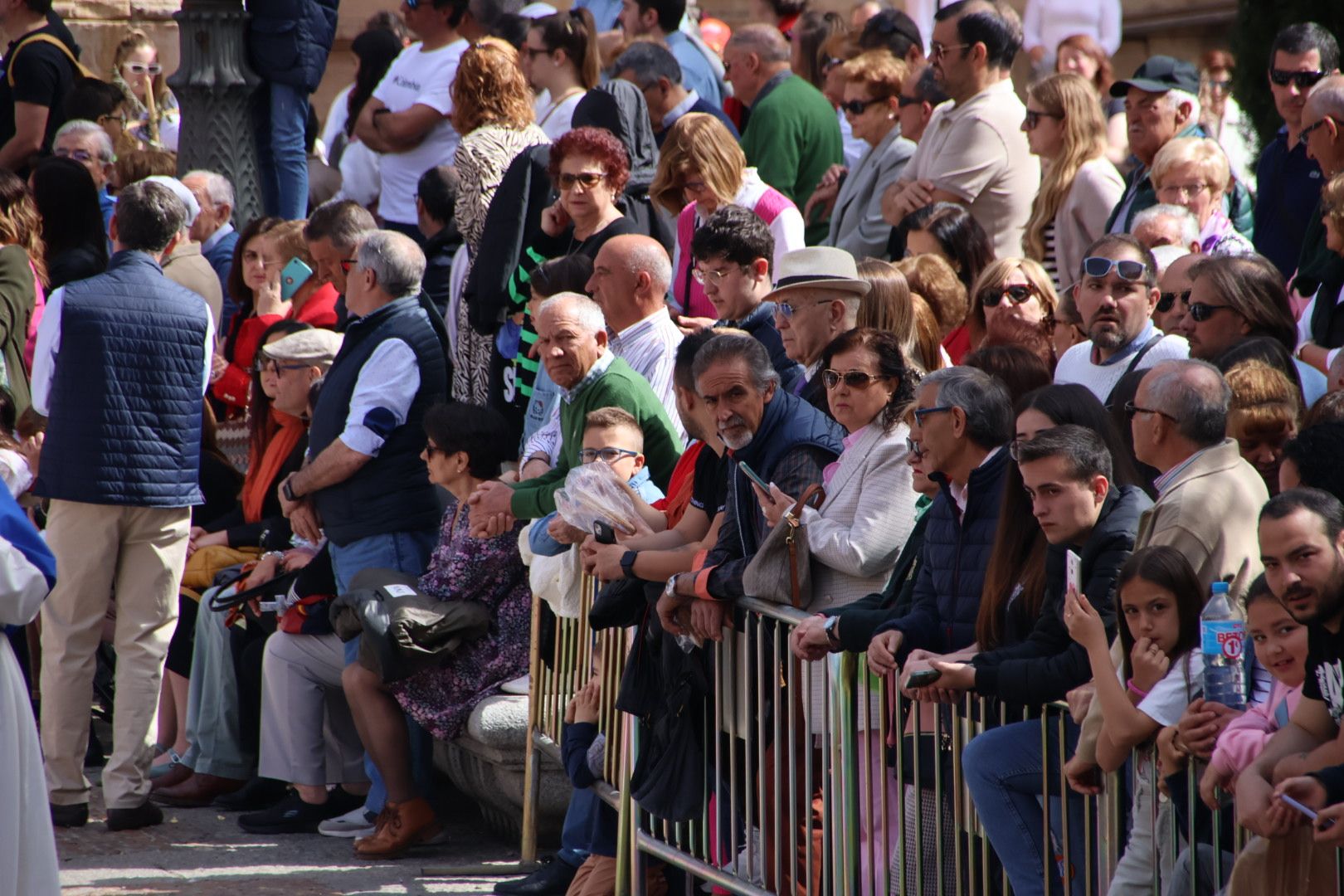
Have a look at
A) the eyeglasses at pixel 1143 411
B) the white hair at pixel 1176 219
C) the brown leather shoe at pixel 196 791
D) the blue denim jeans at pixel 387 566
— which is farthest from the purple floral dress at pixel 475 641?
the eyeglasses at pixel 1143 411

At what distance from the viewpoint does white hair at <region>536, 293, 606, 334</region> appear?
673 centimetres

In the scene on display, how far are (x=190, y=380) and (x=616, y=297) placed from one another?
188 cm

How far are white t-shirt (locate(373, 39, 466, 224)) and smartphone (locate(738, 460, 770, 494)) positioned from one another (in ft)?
17.6

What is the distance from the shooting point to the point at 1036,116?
8117mm

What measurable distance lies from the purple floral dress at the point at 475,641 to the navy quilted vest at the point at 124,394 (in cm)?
126

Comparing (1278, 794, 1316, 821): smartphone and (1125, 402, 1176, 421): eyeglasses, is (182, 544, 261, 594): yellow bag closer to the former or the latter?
(1125, 402, 1176, 421): eyeglasses

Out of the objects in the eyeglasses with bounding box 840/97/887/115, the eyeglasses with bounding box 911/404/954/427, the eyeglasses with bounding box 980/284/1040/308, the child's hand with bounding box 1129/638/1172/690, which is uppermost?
the eyeglasses with bounding box 840/97/887/115

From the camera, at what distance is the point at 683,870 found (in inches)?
244

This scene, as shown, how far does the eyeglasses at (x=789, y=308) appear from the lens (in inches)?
248

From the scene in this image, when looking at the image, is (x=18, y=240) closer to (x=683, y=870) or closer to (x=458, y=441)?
(x=458, y=441)

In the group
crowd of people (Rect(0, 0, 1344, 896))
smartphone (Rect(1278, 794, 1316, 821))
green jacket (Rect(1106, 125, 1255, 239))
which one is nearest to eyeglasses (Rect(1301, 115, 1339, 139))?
crowd of people (Rect(0, 0, 1344, 896))

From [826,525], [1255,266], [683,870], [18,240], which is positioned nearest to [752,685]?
[826,525]

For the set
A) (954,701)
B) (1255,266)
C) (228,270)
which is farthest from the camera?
(228,270)

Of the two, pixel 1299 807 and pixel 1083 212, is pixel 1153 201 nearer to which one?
pixel 1083 212
